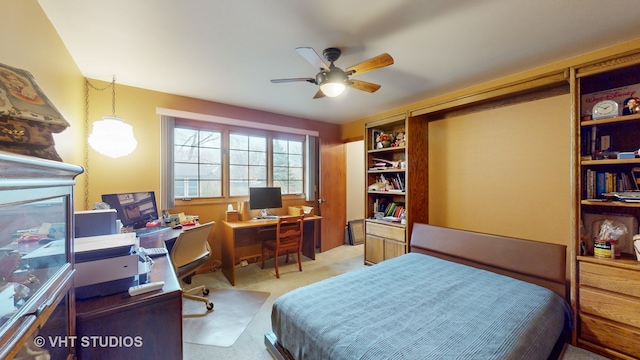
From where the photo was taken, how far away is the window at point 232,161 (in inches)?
131

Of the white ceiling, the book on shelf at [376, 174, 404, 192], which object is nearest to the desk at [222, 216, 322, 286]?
the book on shelf at [376, 174, 404, 192]

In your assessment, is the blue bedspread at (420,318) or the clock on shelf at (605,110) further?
the clock on shelf at (605,110)

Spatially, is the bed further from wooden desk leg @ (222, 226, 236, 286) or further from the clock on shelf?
wooden desk leg @ (222, 226, 236, 286)

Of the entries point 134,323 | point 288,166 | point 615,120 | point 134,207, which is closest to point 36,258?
point 134,323

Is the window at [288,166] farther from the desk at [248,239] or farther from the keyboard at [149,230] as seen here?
the keyboard at [149,230]

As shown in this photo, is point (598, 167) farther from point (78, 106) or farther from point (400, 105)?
point (78, 106)

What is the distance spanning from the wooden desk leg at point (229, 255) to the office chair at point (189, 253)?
44 cm

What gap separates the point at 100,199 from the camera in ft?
9.04

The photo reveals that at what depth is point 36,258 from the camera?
0.80 metres

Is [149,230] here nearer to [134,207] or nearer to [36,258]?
[134,207]

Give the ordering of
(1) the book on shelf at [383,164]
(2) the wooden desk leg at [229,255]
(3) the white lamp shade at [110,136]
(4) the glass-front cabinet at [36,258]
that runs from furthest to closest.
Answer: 1. (1) the book on shelf at [383,164]
2. (2) the wooden desk leg at [229,255]
3. (3) the white lamp shade at [110,136]
4. (4) the glass-front cabinet at [36,258]

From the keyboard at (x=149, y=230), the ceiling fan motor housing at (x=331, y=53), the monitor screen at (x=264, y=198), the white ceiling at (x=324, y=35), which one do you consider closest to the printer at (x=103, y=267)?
the keyboard at (x=149, y=230)

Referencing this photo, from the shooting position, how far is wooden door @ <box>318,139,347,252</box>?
14.5 feet

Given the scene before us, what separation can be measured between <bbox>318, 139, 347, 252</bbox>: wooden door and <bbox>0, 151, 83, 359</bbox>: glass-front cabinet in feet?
11.8
